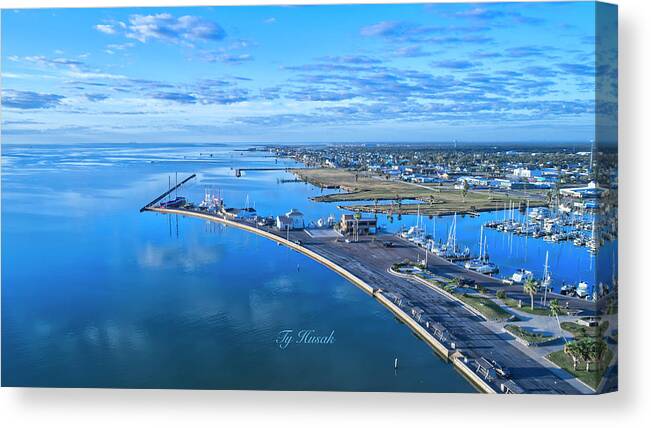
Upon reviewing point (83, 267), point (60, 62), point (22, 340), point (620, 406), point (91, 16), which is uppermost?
point (91, 16)

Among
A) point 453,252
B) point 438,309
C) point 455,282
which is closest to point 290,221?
point 453,252

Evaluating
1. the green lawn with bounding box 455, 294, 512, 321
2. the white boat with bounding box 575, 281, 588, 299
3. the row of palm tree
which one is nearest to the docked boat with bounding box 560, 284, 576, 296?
the white boat with bounding box 575, 281, 588, 299

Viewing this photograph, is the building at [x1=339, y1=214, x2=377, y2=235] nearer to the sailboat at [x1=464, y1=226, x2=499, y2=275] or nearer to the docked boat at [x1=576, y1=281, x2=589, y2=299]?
the sailboat at [x1=464, y1=226, x2=499, y2=275]

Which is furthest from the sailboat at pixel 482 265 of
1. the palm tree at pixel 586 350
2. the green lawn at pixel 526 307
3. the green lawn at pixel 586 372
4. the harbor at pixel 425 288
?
the palm tree at pixel 586 350

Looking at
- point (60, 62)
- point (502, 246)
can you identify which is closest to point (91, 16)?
point (60, 62)

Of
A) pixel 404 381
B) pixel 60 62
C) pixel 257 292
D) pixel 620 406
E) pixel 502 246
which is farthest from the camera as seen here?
pixel 502 246

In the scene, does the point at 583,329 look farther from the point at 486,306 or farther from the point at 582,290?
the point at 582,290

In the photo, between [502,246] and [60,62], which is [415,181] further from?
[60,62]
